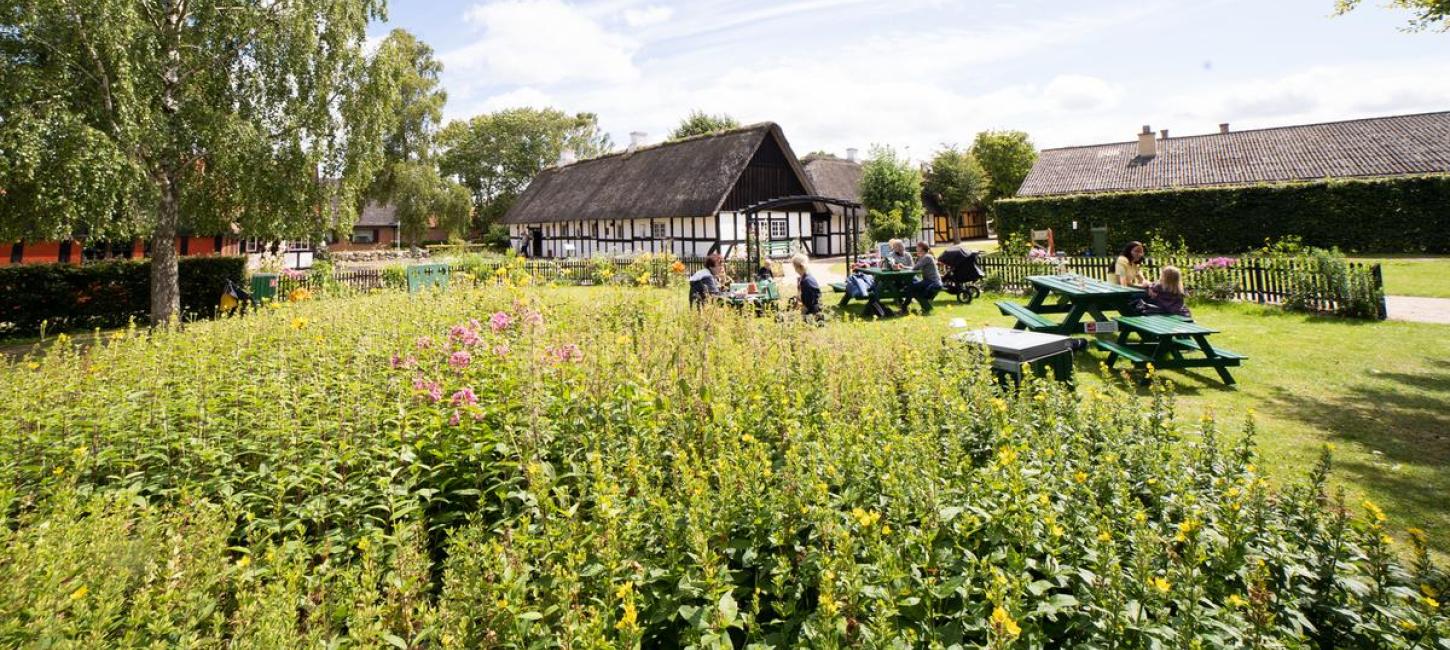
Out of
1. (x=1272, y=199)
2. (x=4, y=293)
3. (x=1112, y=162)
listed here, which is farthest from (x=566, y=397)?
(x=1112, y=162)

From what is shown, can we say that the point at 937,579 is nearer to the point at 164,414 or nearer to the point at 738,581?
the point at 738,581

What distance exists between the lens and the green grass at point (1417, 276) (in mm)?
13031

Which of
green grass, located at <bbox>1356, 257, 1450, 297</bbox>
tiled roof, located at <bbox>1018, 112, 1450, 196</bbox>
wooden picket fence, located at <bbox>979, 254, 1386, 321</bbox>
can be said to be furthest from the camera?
tiled roof, located at <bbox>1018, 112, 1450, 196</bbox>

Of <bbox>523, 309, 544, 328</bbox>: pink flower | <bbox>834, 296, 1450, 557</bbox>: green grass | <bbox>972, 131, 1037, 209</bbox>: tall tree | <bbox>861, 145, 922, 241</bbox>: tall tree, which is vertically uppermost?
<bbox>972, 131, 1037, 209</bbox>: tall tree

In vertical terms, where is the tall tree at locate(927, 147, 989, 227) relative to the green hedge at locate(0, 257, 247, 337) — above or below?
above

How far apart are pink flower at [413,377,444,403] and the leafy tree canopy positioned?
44839 mm

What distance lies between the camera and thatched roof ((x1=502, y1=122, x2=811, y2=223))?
89.4ft

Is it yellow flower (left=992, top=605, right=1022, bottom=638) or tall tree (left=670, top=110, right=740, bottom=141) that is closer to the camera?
yellow flower (left=992, top=605, right=1022, bottom=638)

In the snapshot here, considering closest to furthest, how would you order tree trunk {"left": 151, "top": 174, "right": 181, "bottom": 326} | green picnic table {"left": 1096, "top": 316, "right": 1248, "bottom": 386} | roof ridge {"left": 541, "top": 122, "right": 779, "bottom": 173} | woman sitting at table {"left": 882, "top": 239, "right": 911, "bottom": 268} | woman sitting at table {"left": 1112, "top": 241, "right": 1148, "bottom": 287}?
green picnic table {"left": 1096, "top": 316, "right": 1248, "bottom": 386} → woman sitting at table {"left": 1112, "top": 241, "right": 1148, "bottom": 287} → tree trunk {"left": 151, "top": 174, "right": 181, "bottom": 326} → woman sitting at table {"left": 882, "top": 239, "right": 911, "bottom": 268} → roof ridge {"left": 541, "top": 122, "right": 779, "bottom": 173}

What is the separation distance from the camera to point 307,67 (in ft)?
41.8

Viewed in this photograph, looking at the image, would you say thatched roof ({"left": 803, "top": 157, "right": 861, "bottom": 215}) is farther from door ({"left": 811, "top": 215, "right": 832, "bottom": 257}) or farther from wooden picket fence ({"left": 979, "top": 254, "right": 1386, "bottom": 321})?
wooden picket fence ({"left": 979, "top": 254, "right": 1386, "bottom": 321})

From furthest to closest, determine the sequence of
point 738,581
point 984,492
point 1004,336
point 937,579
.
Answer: point 1004,336 → point 984,492 → point 738,581 → point 937,579

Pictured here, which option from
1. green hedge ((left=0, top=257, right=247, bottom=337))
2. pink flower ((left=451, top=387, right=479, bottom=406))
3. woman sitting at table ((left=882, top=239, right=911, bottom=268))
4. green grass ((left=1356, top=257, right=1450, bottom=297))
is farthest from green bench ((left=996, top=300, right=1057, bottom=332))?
green hedge ((left=0, top=257, right=247, bottom=337))

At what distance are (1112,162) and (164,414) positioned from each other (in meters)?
38.0
